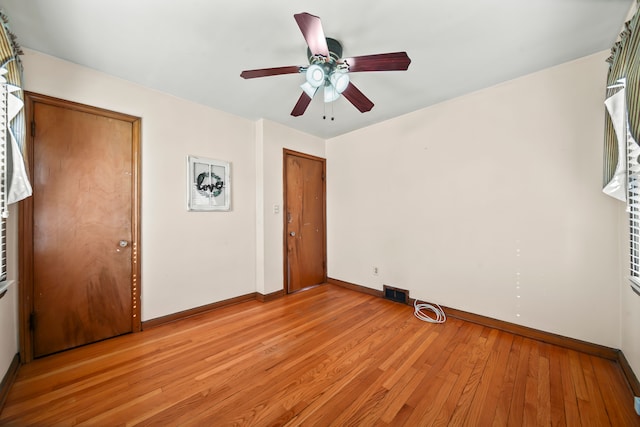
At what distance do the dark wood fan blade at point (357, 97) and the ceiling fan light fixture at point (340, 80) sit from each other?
61 mm

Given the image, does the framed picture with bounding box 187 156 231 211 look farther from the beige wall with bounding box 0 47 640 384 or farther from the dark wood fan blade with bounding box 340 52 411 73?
the dark wood fan blade with bounding box 340 52 411 73

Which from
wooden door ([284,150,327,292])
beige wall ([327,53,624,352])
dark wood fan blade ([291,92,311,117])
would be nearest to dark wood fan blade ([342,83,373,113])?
dark wood fan blade ([291,92,311,117])

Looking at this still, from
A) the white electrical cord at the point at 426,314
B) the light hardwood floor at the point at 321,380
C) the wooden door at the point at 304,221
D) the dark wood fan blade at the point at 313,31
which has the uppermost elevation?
the dark wood fan blade at the point at 313,31

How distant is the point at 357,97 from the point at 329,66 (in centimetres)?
31

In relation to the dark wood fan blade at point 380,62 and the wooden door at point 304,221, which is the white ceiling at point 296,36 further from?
the wooden door at point 304,221

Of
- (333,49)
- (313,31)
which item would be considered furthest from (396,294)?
(313,31)

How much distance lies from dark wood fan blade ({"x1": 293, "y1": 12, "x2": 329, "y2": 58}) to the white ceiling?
271 mm

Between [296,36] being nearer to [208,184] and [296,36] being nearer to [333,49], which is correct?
[333,49]

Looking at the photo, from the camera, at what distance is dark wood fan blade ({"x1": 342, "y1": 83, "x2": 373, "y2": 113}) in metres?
1.82

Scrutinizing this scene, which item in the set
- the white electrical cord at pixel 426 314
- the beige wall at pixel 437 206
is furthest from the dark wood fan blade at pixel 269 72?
the white electrical cord at pixel 426 314

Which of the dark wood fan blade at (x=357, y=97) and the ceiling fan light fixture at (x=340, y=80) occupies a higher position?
the ceiling fan light fixture at (x=340, y=80)

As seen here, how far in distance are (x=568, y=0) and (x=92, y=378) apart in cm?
403

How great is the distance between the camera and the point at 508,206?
232 centimetres

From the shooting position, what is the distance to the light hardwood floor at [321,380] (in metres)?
1.39
